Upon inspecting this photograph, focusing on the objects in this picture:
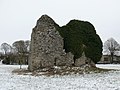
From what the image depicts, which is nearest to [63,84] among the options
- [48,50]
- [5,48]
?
[48,50]

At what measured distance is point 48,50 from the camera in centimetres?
3148

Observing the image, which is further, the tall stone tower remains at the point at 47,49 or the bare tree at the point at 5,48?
the bare tree at the point at 5,48

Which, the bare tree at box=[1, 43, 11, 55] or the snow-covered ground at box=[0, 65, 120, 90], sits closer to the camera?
the snow-covered ground at box=[0, 65, 120, 90]

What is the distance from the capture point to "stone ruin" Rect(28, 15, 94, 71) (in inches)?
1240

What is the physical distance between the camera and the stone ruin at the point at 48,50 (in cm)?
3150

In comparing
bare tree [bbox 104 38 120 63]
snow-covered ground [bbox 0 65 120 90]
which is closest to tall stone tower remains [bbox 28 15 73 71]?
snow-covered ground [bbox 0 65 120 90]

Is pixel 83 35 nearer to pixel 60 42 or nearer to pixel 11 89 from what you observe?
pixel 60 42

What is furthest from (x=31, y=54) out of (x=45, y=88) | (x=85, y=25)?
(x=45, y=88)

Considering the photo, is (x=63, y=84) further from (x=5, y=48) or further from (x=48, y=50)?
(x=5, y=48)

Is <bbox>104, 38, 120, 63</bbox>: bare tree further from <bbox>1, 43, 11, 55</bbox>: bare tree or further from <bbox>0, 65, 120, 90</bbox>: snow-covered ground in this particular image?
<bbox>0, 65, 120, 90</bbox>: snow-covered ground

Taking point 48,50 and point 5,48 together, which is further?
point 5,48

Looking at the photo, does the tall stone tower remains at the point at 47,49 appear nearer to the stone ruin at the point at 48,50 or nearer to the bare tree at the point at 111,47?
the stone ruin at the point at 48,50

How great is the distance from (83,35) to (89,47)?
1.72 m

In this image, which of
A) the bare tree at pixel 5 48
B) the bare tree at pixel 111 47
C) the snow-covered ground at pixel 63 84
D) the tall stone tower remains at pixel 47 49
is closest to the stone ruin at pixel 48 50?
the tall stone tower remains at pixel 47 49
